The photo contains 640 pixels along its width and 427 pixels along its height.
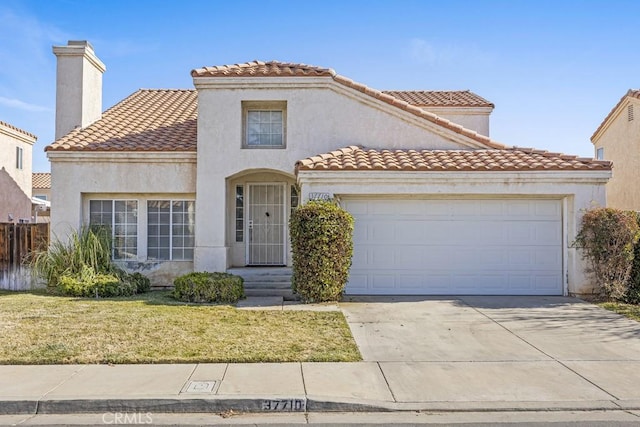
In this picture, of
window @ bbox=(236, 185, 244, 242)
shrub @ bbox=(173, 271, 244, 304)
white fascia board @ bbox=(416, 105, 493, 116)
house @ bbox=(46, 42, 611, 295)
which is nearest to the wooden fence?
house @ bbox=(46, 42, 611, 295)

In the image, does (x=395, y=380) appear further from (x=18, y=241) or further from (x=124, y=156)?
(x=18, y=241)

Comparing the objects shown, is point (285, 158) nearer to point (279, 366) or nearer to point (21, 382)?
point (279, 366)

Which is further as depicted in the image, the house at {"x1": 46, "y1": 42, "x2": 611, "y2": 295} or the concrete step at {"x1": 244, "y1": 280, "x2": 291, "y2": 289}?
the concrete step at {"x1": 244, "y1": 280, "x2": 291, "y2": 289}

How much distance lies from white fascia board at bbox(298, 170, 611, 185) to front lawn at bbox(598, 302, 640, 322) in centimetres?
279

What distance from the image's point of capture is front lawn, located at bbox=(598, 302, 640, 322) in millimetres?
9526

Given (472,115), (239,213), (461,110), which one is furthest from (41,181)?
(472,115)

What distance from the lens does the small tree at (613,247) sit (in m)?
10.7

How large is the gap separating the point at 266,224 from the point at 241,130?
2754mm

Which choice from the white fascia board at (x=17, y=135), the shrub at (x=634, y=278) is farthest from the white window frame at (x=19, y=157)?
the shrub at (x=634, y=278)

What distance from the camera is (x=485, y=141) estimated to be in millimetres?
13266

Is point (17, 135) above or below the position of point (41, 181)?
above

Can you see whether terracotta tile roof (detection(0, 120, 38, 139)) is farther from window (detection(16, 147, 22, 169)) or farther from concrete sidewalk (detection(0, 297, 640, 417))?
concrete sidewalk (detection(0, 297, 640, 417))

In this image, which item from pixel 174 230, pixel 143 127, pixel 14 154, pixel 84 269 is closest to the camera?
pixel 84 269

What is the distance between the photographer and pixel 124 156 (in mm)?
13102
